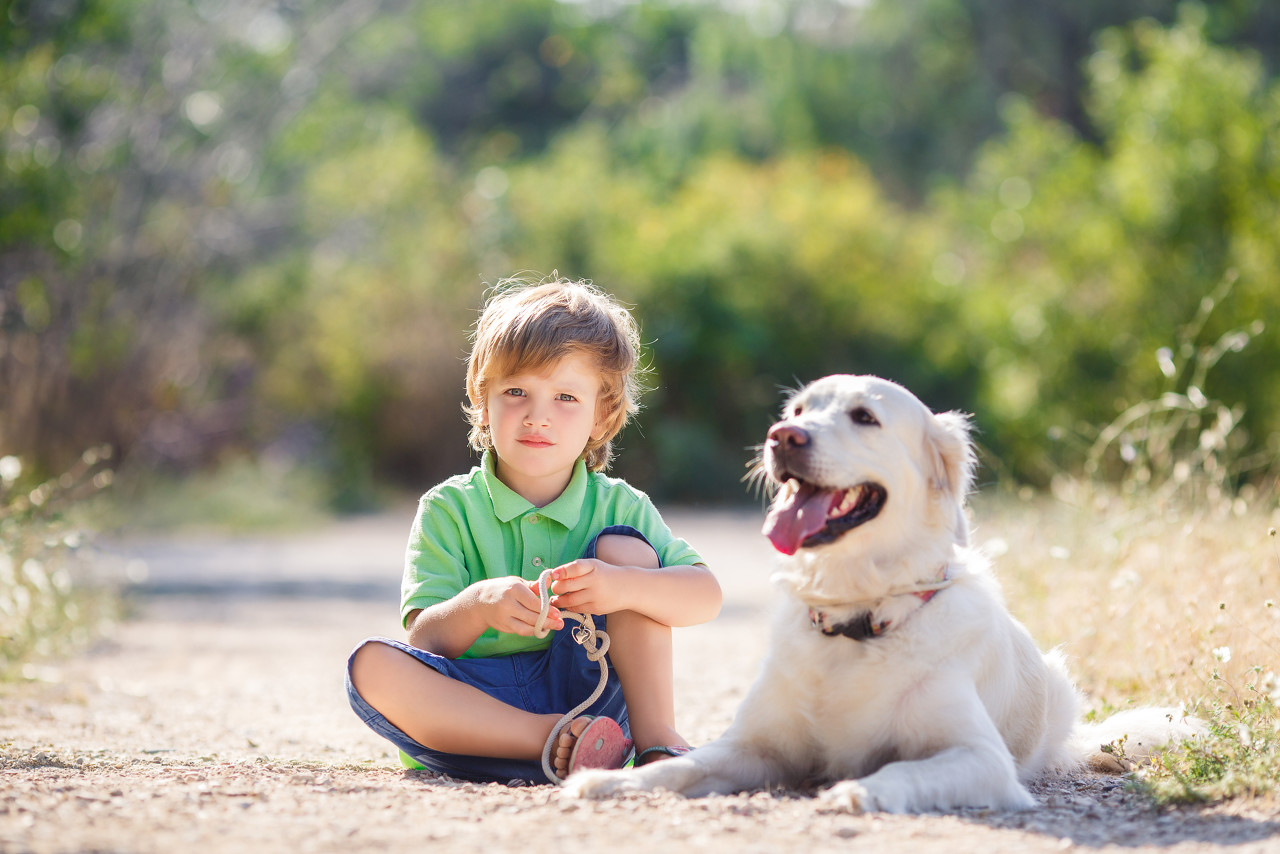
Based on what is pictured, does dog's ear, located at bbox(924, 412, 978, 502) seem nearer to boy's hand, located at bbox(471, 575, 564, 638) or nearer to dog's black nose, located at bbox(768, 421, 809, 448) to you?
dog's black nose, located at bbox(768, 421, 809, 448)

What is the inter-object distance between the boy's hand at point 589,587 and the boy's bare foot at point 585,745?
0.31m

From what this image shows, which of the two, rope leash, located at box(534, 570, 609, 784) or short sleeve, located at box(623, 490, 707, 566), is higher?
short sleeve, located at box(623, 490, 707, 566)

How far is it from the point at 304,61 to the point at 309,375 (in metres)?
4.46

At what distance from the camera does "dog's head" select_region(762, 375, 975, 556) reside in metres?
3.09

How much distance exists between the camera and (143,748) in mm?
3906

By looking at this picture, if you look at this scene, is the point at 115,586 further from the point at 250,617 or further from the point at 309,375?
the point at 309,375

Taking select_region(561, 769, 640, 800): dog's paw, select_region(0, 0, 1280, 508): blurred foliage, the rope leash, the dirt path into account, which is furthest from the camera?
select_region(0, 0, 1280, 508): blurred foliage

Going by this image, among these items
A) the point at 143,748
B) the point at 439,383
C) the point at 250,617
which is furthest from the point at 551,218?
the point at 143,748

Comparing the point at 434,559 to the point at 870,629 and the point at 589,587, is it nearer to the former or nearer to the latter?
the point at 589,587

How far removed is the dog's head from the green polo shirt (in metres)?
0.54

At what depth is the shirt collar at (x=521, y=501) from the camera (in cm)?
360

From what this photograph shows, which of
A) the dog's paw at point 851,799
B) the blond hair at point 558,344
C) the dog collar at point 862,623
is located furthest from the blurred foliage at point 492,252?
the dog's paw at point 851,799

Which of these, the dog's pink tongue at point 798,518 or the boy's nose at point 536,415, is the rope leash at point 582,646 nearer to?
the boy's nose at point 536,415

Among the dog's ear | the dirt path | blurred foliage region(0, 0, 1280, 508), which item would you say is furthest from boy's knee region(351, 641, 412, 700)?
blurred foliage region(0, 0, 1280, 508)
